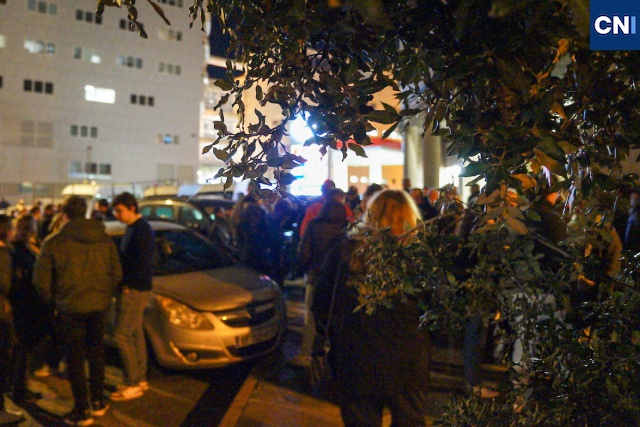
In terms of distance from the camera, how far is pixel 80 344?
497 centimetres

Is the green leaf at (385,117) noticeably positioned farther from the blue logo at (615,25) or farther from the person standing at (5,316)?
the person standing at (5,316)

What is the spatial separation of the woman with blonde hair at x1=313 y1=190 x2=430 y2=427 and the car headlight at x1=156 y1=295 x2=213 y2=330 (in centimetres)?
296

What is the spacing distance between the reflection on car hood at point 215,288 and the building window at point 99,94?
39.6 m

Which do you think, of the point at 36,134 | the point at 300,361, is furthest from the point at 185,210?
the point at 36,134

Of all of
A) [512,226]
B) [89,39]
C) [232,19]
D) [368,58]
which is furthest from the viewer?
[89,39]

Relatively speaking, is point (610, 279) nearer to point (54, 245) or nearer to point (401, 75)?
point (401, 75)

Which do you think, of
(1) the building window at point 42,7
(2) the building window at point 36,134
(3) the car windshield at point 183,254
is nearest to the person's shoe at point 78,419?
(3) the car windshield at point 183,254

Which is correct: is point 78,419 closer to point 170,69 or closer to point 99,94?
point 99,94

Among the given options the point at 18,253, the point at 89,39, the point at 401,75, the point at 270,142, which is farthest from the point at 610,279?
the point at 89,39

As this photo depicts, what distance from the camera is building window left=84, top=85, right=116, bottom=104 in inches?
1647

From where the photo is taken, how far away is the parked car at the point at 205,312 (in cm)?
588

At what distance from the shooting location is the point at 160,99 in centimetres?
4578

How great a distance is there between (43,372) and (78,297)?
6.72 feet

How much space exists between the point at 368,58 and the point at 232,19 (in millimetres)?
614
